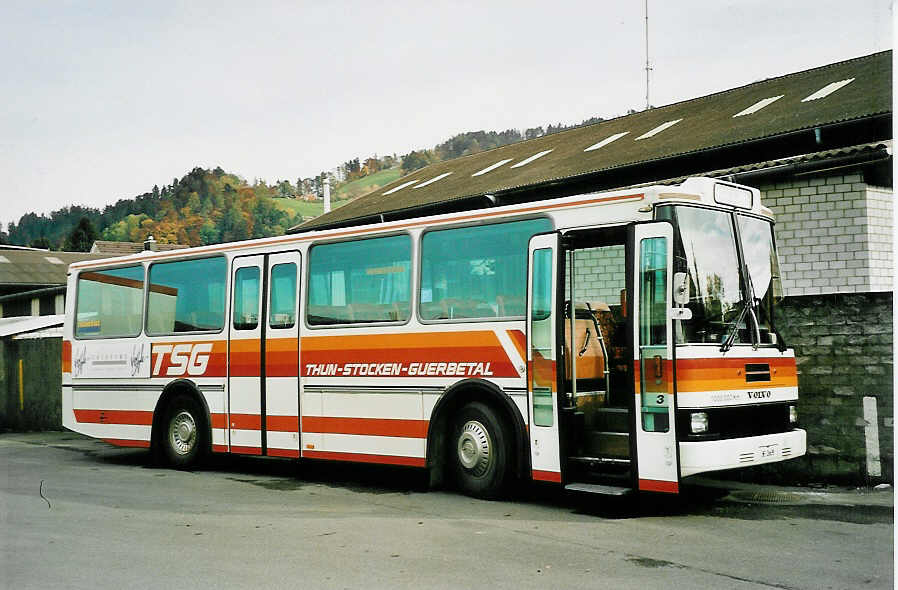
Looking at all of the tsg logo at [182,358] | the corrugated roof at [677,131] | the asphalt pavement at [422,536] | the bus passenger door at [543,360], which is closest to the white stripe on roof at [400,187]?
the corrugated roof at [677,131]

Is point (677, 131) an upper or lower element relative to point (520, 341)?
upper

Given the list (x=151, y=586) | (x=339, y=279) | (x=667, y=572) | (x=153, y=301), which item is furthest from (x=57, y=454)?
(x=667, y=572)

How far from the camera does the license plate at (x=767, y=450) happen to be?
8.94 meters

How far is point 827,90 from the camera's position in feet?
62.2

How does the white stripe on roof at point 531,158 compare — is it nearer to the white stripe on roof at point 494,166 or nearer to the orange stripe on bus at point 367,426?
the white stripe on roof at point 494,166

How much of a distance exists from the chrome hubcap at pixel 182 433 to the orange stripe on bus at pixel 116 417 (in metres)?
0.42

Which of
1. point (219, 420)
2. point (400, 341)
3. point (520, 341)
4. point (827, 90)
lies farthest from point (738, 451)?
point (827, 90)

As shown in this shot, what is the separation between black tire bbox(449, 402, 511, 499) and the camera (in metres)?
9.77

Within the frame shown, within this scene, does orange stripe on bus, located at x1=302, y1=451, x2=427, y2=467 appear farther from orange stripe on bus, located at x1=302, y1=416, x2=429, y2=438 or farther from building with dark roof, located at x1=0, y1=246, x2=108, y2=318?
building with dark roof, located at x1=0, y1=246, x2=108, y2=318

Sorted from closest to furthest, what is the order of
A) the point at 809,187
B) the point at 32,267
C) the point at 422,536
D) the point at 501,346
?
the point at 422,536 < the point at 501,346 < the point at 809,187 < the point at 32,267

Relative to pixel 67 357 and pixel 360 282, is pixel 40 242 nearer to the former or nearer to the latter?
pixel 67 357

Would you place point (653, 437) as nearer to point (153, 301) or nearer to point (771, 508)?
point (771, 508)

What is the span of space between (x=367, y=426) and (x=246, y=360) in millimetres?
2170

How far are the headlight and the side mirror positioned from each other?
940mm
